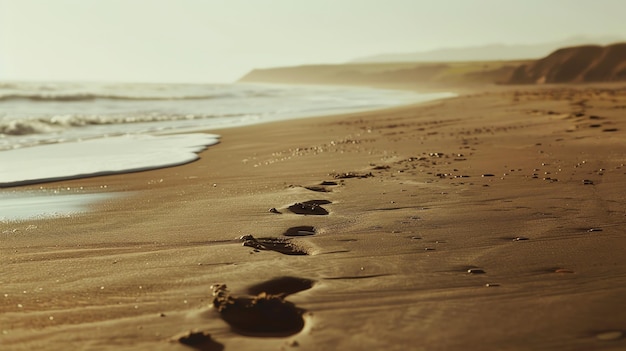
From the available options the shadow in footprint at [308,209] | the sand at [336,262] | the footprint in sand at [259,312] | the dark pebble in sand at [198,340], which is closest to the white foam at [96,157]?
the sand at [336,262]

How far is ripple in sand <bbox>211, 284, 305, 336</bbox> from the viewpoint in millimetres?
2332

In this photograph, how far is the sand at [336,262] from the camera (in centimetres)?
229

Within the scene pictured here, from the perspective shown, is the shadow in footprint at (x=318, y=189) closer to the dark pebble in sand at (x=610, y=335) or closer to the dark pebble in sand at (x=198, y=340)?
the dark pebble in sand at (x=198, y=340)

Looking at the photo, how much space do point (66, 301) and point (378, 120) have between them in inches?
473

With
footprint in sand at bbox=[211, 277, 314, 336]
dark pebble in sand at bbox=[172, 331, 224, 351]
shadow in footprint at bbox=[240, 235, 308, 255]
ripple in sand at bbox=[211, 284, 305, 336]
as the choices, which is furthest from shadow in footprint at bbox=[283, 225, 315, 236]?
dark pebble in sand at bbox=[172, 331, 224, 351]

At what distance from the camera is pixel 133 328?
7.70ft

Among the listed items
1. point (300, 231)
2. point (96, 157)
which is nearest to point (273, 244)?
point (300, 231)

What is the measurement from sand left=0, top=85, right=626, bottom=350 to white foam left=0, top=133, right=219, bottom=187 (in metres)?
0.65

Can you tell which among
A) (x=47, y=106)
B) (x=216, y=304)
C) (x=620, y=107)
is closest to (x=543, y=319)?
(x=216, y=304)

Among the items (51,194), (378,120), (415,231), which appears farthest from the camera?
(378,120)

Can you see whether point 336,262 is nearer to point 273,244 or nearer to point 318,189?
point 273,244

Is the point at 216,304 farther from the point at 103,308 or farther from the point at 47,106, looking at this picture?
the point at 47,106

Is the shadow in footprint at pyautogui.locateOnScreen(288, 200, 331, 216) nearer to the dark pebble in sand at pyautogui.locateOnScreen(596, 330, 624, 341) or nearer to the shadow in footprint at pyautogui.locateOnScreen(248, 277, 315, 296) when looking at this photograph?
the shadow in footprint at pyautogui.locateOnScreen(248, 277, 315, 296)

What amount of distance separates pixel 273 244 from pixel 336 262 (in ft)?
1.64
